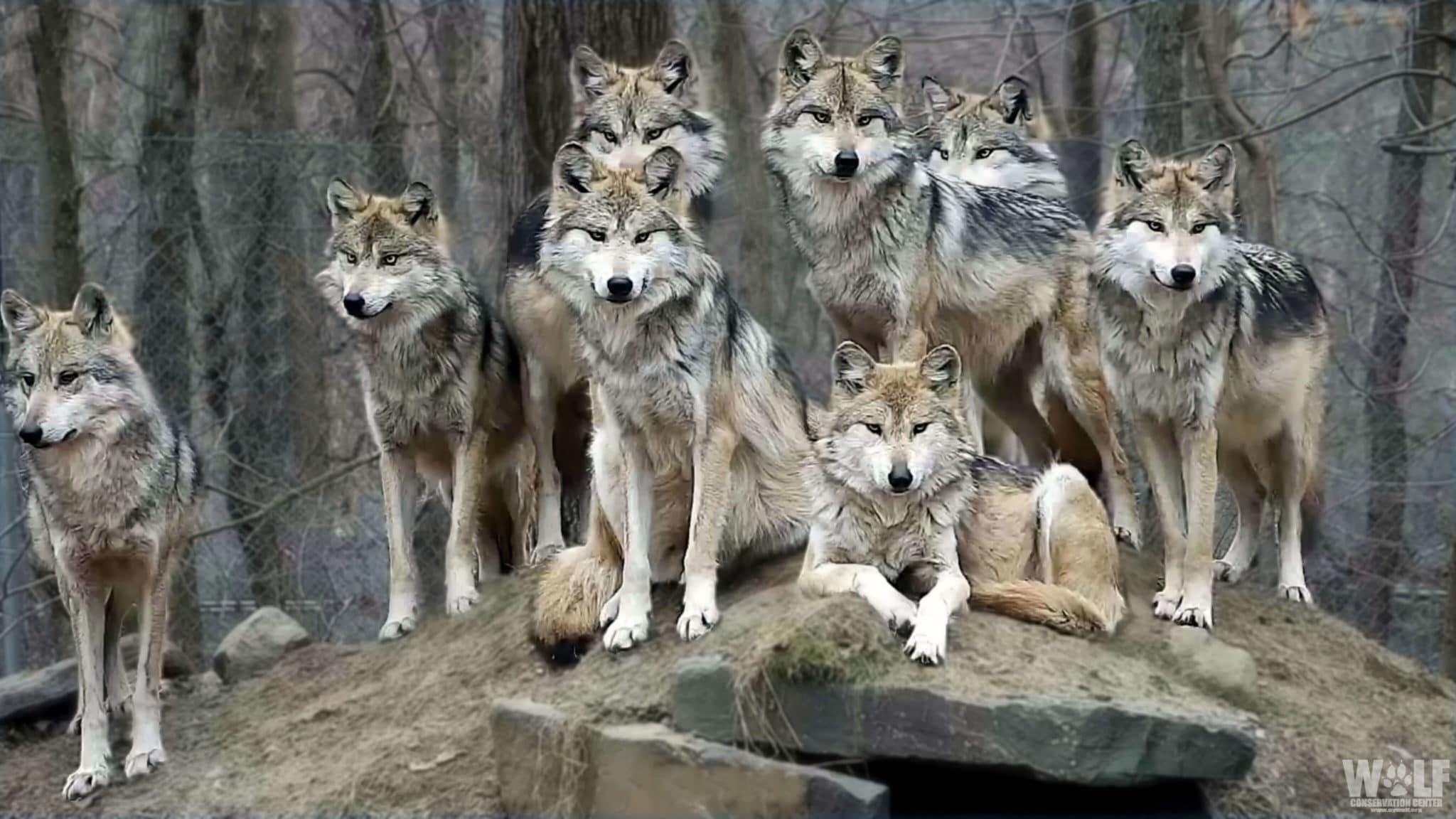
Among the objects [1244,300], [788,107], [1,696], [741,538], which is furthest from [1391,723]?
[1,696]

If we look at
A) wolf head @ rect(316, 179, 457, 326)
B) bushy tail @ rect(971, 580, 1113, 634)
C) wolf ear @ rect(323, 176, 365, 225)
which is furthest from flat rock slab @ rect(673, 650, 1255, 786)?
wolf ear @ rect(323, 176, 365, 225)

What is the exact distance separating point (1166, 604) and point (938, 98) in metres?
2.84

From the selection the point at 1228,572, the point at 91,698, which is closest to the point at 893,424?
the point at 1228,572

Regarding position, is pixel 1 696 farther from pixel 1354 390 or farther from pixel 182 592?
pixel 1354 390

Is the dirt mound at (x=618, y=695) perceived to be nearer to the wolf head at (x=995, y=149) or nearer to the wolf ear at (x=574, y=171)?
the wolf ear at (x=574, y=171)

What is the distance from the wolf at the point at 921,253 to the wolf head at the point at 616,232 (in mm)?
791

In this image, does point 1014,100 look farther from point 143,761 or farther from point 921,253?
point 143,761

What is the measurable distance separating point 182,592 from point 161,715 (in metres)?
2.32

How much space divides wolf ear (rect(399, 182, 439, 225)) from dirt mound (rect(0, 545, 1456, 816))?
5.25ft

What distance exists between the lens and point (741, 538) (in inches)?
219

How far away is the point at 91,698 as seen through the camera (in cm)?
559

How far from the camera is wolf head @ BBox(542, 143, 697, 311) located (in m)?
5.06

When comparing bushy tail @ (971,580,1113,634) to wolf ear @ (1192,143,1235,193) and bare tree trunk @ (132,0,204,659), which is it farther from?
bare tree trunk @ (132,0,204,659)

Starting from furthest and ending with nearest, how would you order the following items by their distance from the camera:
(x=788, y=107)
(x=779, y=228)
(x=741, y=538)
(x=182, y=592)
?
(x=779, y=228)
(x=182, y=592)
(x=788, y=107)
(x=741, y=538)
